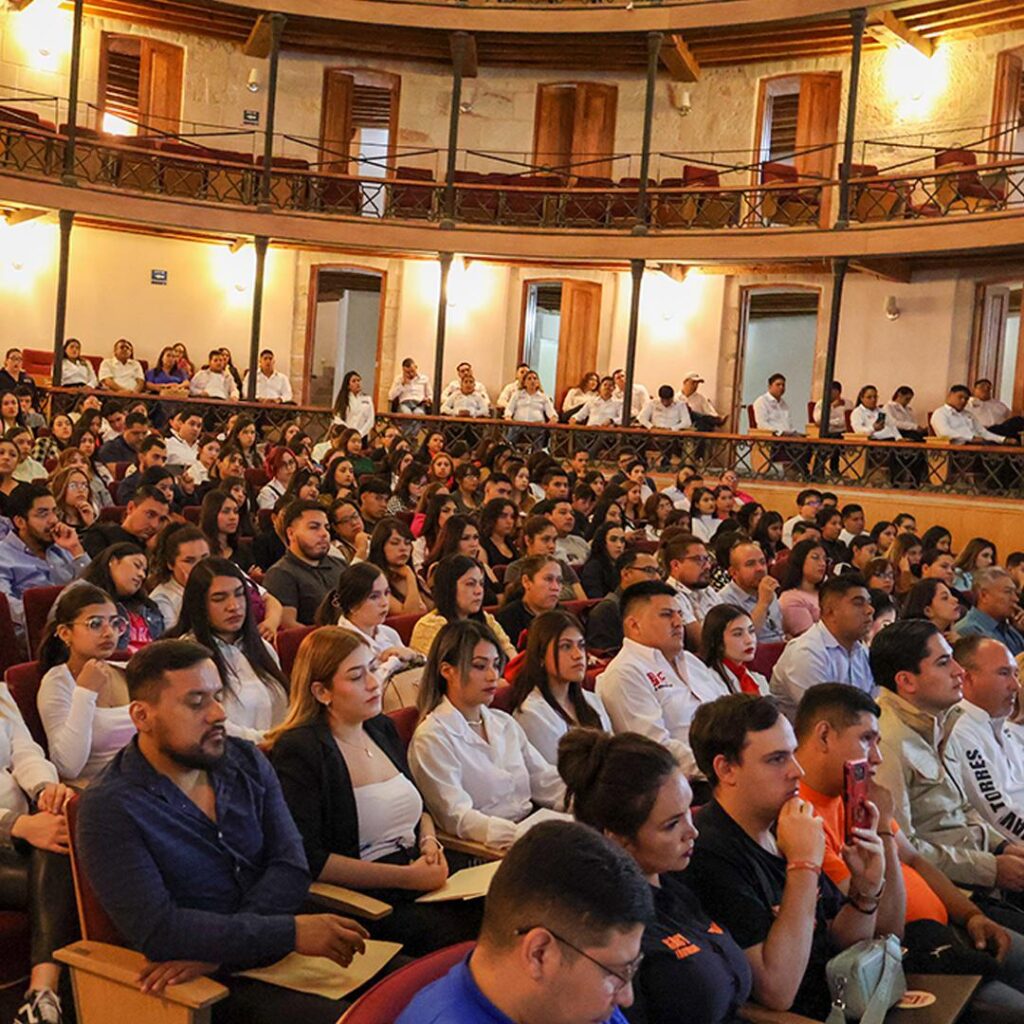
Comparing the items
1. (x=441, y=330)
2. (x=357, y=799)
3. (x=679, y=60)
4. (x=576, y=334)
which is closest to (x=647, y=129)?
(x=679, y=60)

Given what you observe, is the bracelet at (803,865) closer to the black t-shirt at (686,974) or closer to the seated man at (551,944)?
the black t-shirt at (686,974)

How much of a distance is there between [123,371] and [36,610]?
1182cm

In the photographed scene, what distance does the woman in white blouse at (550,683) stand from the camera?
14.0ft

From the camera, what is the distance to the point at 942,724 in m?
4.33

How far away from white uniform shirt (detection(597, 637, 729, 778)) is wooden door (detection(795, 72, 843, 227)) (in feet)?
44.0

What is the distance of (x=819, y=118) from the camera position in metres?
17.3

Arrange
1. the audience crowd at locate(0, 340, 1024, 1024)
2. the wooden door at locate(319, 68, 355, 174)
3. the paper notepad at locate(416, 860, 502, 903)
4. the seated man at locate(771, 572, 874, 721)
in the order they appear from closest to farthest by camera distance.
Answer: the audience crowd at locate(0, 340, 1024, 1024) → the paper notepad at locate(416, 860, 502, 903) → the seated man at locate(771, 572, 874, 721) → the wooden door at locate(319, 68, 355, 174)

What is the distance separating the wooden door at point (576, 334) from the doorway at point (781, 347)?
6.94ft

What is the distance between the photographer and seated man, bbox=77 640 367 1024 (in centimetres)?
268

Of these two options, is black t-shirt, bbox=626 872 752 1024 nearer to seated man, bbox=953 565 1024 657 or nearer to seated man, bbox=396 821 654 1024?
seated man, bbox=396 821 654 1024

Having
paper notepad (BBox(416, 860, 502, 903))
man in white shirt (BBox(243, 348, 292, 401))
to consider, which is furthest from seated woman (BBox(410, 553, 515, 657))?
man in white shirt (BBox(243, 348, 292, 401))

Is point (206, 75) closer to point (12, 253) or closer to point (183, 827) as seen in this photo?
point (12, 253)

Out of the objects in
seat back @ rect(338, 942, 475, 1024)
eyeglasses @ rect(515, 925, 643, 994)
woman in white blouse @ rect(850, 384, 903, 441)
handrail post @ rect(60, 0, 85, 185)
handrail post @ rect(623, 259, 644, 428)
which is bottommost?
seat back @ rect(338, 942, 475, 1024)

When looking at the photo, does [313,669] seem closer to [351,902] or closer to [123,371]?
[351,902]
